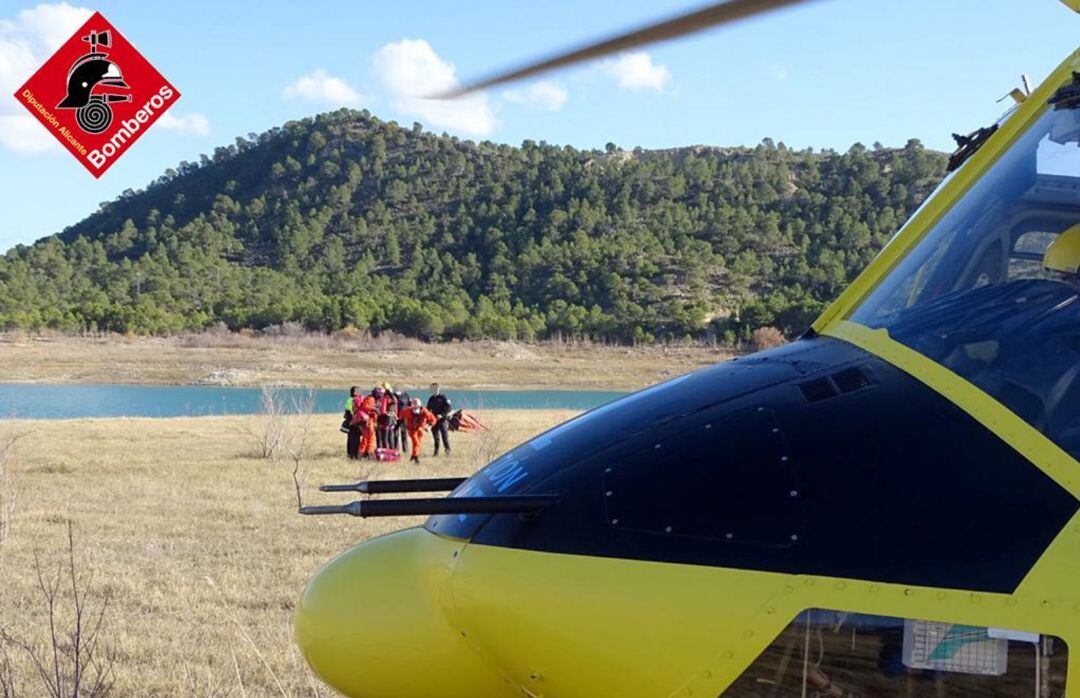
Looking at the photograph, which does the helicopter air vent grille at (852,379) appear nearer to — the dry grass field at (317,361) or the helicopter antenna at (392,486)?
the helicopter antenna at (392,486)

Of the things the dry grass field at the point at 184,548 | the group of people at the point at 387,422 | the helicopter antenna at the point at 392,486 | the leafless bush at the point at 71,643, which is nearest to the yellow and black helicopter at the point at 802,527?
the helicopter antenna at the point at 392,486

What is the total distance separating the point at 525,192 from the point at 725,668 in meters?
116

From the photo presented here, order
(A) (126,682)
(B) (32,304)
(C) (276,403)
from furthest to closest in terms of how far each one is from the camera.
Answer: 1. (B) (32,304)
2. (C) (276,403)
3. (A) (126,682)

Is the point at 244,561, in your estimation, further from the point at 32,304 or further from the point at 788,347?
the point at 32,304

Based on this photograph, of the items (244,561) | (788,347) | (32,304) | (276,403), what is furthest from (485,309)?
(788,347)

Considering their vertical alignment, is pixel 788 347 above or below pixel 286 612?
above

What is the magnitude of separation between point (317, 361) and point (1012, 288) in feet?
200

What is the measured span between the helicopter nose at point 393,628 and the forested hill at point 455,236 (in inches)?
896

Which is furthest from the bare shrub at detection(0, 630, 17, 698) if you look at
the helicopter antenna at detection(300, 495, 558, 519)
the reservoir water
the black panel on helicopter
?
the reservoir water

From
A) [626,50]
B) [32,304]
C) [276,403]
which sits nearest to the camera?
[626,50]

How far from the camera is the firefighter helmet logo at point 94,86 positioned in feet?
46.8

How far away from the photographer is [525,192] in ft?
383

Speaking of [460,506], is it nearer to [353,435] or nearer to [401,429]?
[353,435]

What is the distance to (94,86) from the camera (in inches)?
568
